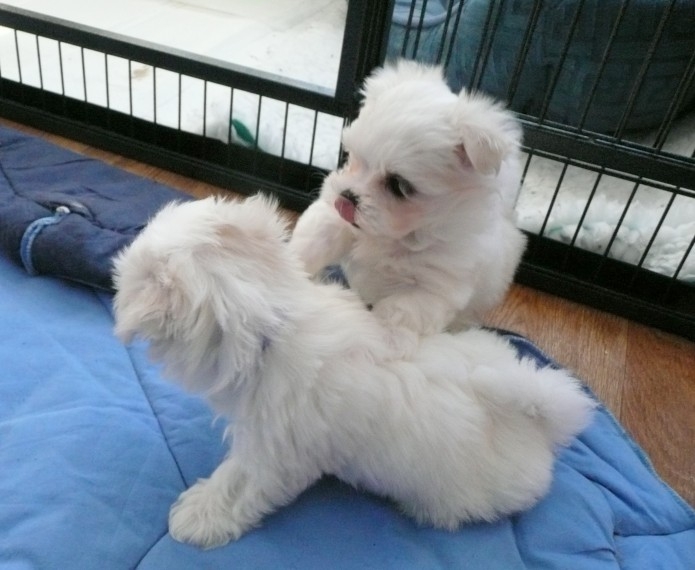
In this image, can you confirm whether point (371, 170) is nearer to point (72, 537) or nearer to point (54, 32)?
point (72, 537)

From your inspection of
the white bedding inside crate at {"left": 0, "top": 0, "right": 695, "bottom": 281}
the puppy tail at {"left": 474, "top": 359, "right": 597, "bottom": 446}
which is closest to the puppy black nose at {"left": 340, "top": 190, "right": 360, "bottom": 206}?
the puppy tail at {"left": 474, "top": 359, "right": 597, "bottom": 446}

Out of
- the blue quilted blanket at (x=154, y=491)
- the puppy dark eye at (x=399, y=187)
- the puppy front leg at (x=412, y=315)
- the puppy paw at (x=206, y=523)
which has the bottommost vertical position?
the blue quilted blanket at (x=154, y=491)

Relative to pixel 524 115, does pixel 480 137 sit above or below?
above

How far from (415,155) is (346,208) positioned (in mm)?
161

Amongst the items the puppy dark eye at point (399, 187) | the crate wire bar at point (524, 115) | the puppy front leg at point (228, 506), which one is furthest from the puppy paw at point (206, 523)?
the crate wire bar at point (524, 115)

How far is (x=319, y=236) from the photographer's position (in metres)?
1.43

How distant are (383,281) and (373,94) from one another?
1.25 ft

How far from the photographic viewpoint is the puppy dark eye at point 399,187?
1.25m

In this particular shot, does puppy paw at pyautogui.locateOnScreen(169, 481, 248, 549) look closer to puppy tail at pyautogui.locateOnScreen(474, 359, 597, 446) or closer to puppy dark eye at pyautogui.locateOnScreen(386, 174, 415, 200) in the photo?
puppy tail at pyautogui.locateOnScreen(474, 359, 597, 446)

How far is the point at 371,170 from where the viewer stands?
1261 millimetres

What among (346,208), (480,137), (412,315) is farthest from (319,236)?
(480,137)

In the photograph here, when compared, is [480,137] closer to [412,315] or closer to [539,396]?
[412,315]

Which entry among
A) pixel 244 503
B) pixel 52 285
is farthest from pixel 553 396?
pixel 52 285

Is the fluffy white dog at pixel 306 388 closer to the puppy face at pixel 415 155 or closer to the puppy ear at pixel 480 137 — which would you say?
the puppy face at pixel 415 155
